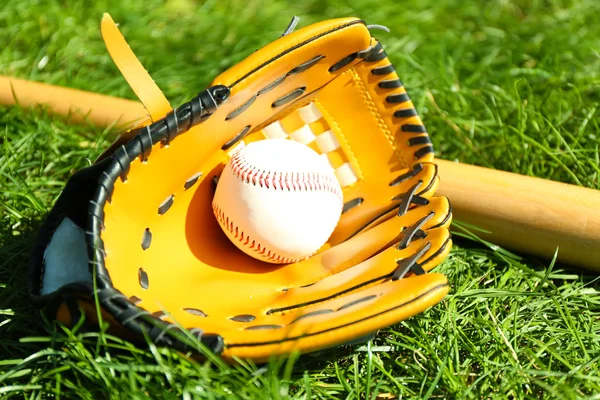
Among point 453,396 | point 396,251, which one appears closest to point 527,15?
point 396,251

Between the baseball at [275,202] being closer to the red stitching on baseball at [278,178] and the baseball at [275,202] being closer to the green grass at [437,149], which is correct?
the red stitching on baseball at [278,178]

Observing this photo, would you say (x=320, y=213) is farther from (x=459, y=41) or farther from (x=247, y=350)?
(x=459, y=41)

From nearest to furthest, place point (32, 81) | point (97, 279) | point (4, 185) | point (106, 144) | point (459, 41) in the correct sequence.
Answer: point (97, 279) < point (4, 185) < point (106, 144) < point (32, 81) < point (459, 41)

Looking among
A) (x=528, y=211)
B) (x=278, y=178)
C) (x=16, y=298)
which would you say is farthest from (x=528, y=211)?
(x=16, y=298)

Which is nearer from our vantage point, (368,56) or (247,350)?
(247,350)

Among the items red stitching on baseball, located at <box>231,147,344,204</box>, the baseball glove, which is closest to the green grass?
the baseball glove

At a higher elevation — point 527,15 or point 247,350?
point 247,350

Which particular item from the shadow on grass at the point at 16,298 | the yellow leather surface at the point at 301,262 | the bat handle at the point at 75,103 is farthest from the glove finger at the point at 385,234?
the bat handle at the point at 75,103

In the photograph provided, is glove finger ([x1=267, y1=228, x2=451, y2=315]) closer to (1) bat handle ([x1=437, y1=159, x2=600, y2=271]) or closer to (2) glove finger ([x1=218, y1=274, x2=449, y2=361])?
(2) glove finger ([x1=218, y1=274, x2=449, y2=361])
